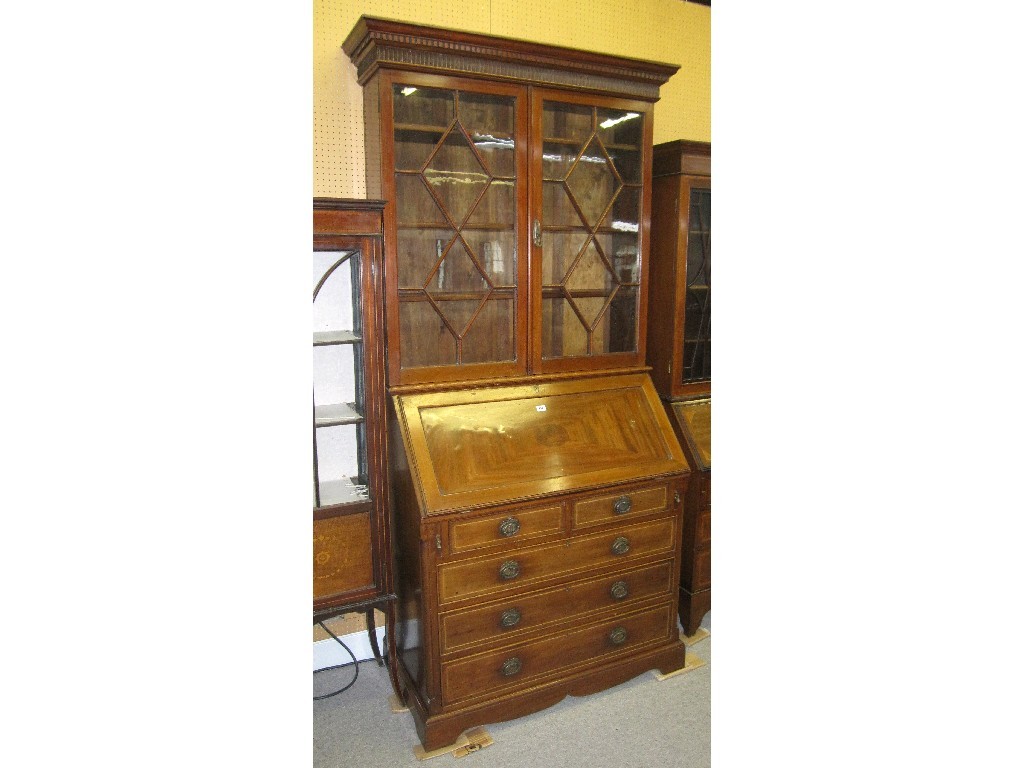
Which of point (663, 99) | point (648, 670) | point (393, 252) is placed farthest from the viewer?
point (663, 99)

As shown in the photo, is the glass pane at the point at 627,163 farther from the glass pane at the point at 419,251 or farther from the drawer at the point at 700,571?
the drawer at the point at 700,571

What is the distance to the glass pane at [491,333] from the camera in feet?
8.18

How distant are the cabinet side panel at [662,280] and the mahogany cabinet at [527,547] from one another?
1.07 feet

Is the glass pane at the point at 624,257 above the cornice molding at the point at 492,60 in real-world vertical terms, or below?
below

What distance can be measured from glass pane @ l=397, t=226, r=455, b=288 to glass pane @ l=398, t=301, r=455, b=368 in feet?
0.30

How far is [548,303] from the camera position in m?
2.65

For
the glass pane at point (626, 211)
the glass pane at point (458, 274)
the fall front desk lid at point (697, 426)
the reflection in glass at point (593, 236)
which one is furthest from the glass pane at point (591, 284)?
the fall front desk lid at point (697, 426)

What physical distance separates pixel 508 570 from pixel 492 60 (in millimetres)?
1655
